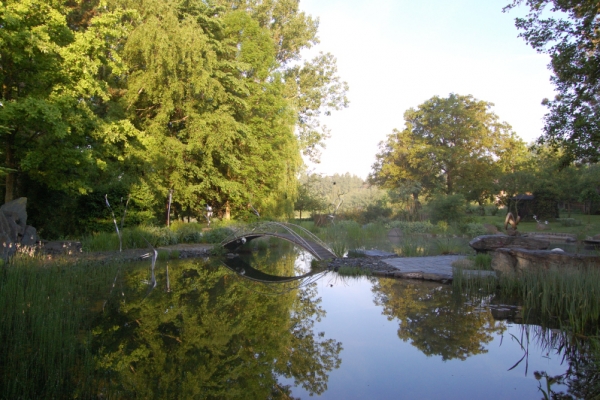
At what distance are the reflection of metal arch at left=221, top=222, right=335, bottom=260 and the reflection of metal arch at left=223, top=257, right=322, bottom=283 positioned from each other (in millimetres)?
1245

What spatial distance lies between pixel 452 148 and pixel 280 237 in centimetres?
1964

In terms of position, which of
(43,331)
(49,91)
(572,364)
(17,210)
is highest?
(49,91)

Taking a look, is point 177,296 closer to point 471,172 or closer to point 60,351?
point 60,351

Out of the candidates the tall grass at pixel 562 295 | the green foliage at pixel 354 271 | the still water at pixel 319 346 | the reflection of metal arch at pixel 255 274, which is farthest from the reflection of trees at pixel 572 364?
the reflection of metal arch at pixel 255 274

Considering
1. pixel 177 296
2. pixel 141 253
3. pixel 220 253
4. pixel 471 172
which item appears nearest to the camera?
pixel 177 296

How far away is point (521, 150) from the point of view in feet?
98.1

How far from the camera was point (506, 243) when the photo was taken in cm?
1034

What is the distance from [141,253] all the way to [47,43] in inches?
229

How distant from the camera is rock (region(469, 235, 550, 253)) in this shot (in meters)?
9.71

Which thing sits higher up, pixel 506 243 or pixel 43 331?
pixel 506 243

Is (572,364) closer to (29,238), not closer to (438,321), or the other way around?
(438,321)

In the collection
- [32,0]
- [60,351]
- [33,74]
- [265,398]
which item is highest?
[32,0]

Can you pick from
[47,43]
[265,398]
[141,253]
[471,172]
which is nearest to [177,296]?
[265,398]

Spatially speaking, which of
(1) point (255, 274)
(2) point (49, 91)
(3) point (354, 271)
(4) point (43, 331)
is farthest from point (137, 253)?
(4) point (43, 331)
